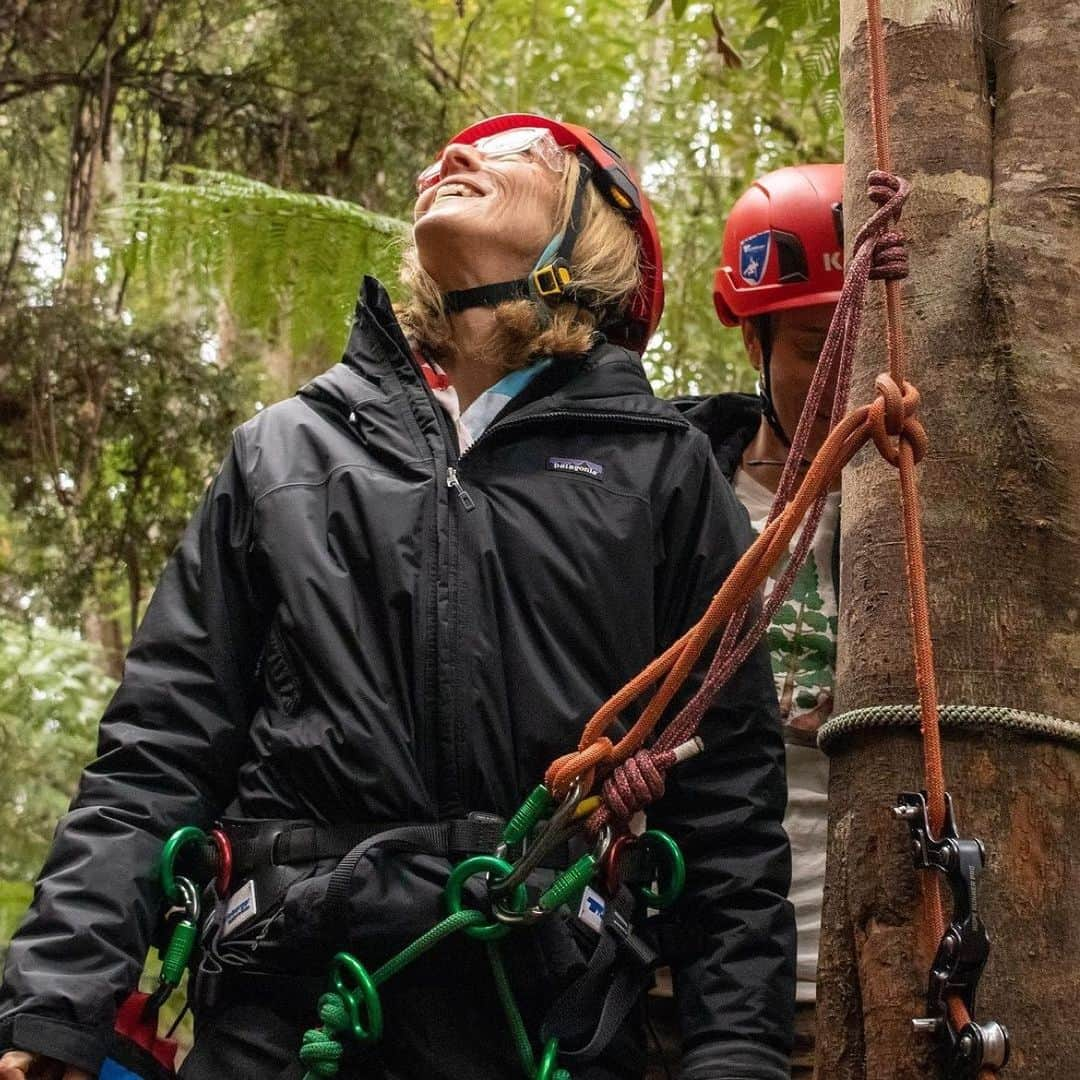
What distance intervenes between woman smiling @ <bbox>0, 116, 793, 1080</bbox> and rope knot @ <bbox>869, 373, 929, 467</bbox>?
0.48 m

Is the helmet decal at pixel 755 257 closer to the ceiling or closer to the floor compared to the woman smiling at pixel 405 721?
closer to the ceiling

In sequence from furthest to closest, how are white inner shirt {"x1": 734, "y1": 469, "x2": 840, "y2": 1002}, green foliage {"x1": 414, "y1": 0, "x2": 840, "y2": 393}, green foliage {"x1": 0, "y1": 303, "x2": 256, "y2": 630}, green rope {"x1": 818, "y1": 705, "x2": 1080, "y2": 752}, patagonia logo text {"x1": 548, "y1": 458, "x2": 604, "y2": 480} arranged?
green foliage {"x1": 414, "y1": 0, "x2": 840, "y2": 393}
green foliage {"x1": 0, "y1": 303, "x2": 256, "y2": 630}
white inner shirt {"x1": 734, "y1": 469, "x2": 840, "y2": 1002}
patagonia logo text {"x1": 548, "y1": 458, "x2": 604, "y2": 480}
green rope {"x1": 818, "y1": 705, "x2": 1080, "y2": 752}

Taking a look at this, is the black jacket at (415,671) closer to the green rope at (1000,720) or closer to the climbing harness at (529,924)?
the climbing harness at (529,924)

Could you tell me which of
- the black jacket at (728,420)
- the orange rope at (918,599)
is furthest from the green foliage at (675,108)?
the orange rope at (918,599)

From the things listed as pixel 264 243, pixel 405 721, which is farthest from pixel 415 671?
pixel 264 243

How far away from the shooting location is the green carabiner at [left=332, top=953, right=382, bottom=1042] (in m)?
→ 1.91

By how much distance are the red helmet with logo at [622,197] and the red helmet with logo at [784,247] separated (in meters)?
0.70

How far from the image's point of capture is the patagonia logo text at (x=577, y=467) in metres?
2.32

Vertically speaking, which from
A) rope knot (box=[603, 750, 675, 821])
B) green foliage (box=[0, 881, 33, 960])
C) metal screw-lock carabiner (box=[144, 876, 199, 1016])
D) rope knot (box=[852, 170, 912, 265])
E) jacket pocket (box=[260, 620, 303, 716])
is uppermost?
A: rope knot (box=[852, 170, 912, 265])

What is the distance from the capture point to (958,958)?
1667 millimetres

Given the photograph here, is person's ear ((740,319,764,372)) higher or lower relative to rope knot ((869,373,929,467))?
higher

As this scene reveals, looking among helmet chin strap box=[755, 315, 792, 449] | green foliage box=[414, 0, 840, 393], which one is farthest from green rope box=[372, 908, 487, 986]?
green foliage box=[414, 0, 840, 393]

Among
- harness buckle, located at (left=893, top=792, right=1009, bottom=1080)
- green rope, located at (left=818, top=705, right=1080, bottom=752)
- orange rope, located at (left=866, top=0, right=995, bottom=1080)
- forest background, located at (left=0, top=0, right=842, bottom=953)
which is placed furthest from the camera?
forest background, located at (left=0, top=0, right=842, bottom=953)

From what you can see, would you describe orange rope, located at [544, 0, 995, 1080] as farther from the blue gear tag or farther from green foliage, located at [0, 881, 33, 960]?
green foliage, located at [0, 881, 33, 960]
